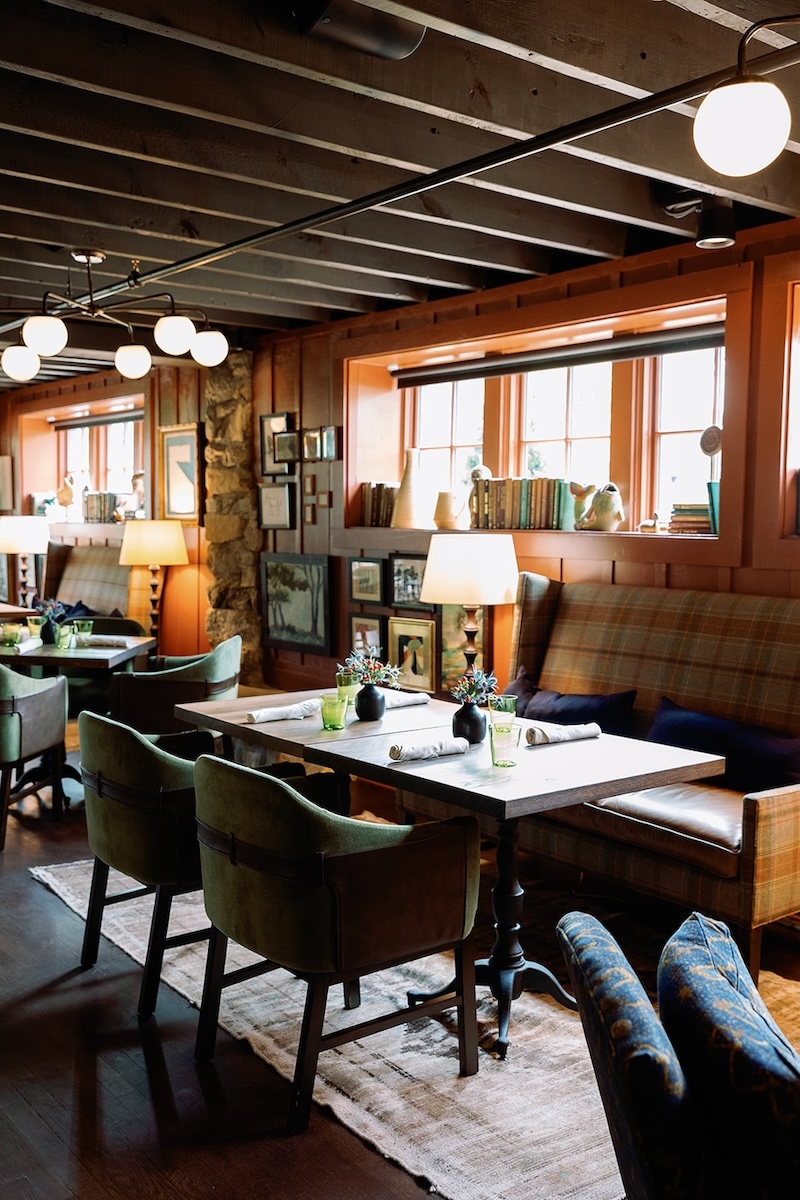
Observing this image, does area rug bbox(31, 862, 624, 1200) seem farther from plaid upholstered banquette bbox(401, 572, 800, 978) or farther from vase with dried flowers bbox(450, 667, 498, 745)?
vase with dried flowers bbox(450, 667, 498, 745)

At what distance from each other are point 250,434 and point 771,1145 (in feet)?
22.1

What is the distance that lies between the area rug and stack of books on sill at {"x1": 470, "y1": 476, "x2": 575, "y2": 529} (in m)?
2.54

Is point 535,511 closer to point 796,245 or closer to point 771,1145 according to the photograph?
point 796,245

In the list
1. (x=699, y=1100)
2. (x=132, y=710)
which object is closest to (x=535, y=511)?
(x=132, y=710)

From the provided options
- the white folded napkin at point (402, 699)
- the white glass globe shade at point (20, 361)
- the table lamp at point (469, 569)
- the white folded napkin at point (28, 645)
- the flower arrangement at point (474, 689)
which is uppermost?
the white glass globe shade at point (20, 361)

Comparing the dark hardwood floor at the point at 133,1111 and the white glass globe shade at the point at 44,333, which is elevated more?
the white glass globe shade at the point at 44,333

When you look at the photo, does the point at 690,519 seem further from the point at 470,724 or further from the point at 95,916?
the point at 95,916

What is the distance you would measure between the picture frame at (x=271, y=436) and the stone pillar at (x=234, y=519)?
0.18 meters

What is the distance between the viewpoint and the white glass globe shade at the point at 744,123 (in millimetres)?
2170

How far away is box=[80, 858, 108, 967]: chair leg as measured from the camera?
11.8ft

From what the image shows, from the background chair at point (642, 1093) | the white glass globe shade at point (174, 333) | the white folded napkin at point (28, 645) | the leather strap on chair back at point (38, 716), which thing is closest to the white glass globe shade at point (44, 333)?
the white glass globe shade at point (174, 333)

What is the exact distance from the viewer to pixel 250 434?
7.61 m

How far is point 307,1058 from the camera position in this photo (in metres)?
2.62

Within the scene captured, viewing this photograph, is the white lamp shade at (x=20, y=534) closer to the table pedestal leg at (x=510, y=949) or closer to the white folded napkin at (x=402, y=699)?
the white folded napkin at (x=402, y=699)
